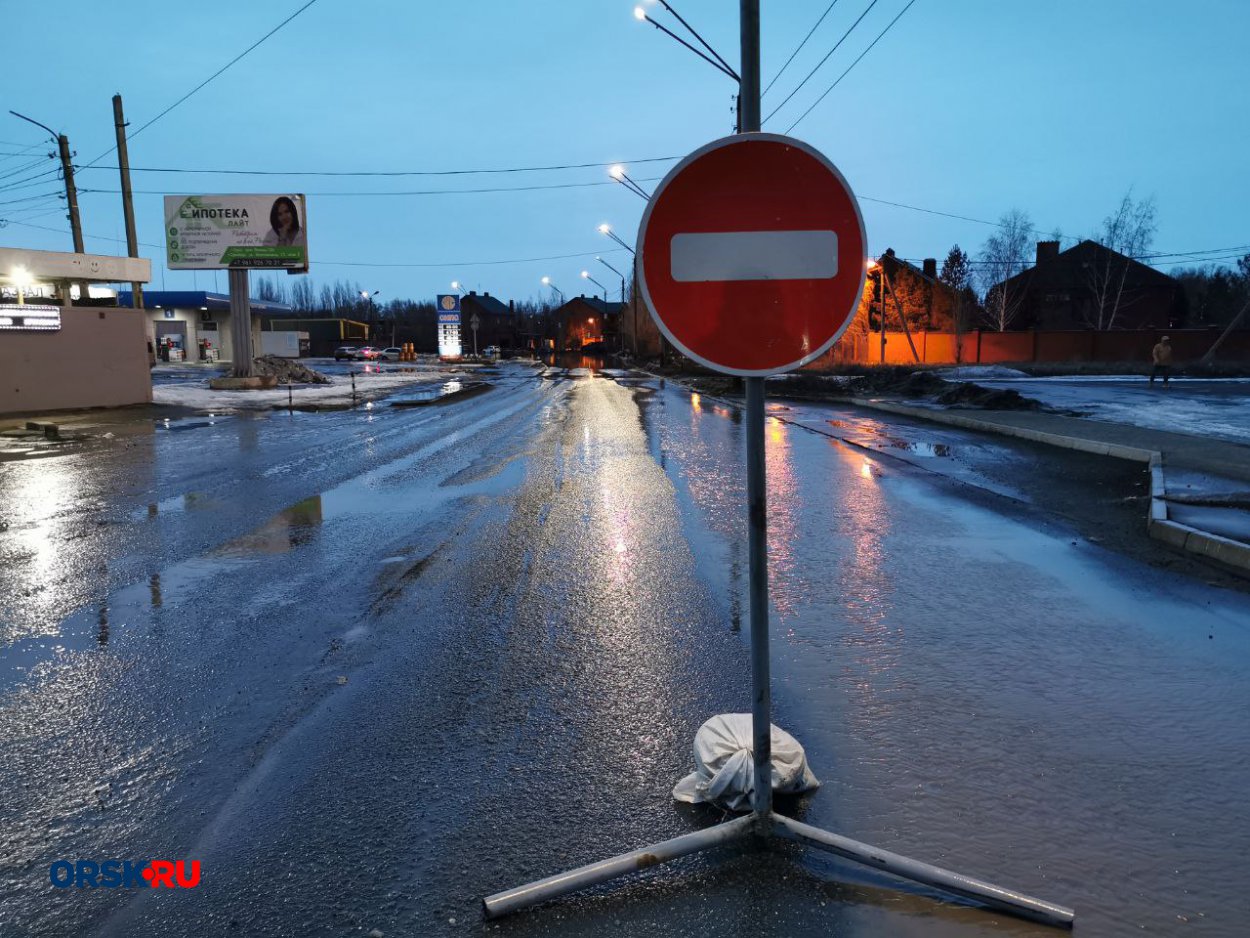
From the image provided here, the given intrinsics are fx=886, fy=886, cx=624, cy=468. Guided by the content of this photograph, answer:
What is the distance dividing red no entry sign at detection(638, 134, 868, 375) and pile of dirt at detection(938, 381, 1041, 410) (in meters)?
21.3

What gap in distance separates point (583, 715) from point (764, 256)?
2391 millimetres

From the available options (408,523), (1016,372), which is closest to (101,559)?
(408,523)

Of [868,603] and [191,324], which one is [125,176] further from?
[191,324]

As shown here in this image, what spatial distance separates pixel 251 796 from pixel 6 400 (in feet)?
80.0

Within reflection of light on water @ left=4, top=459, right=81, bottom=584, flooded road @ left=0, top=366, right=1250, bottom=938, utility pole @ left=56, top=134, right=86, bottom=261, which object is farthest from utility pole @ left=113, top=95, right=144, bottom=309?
flooded road @ left=0, top=366, right=1250, bottom=938

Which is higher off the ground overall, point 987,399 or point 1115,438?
point 987,399

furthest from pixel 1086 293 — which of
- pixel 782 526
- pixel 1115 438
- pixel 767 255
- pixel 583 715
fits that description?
pixel 767 255

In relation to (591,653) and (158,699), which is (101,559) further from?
(591,653)

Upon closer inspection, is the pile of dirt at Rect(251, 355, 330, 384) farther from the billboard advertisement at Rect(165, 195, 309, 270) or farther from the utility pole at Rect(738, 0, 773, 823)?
the utility pole at Rect(738, 0, 773, 823)

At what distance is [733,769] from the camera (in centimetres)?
340

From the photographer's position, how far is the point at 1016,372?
131ft

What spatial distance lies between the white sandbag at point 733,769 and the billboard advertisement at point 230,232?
3639cm

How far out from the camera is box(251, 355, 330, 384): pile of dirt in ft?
122

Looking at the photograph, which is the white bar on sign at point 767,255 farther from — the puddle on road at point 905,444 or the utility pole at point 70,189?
the utility pole at point 70,189
